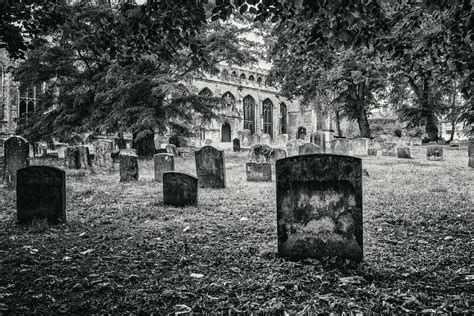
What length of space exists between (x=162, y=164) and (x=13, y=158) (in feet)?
13.1

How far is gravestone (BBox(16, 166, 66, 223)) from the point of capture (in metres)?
5.21

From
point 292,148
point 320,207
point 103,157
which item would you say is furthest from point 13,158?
point 292,148

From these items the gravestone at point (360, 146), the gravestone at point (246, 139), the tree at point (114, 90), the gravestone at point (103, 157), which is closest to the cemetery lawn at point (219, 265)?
the gravestone at point (103, 157)

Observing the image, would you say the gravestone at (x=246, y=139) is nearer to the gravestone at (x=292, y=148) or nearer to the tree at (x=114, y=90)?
the tree at (x=114, y=90)

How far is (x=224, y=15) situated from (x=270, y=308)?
10.3ft

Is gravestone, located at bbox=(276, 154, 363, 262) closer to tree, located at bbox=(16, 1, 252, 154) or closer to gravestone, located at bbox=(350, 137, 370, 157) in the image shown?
tree, located at bbox=(16, 1, 252, 154)

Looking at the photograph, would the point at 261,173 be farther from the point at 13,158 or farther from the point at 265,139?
the point at 265,139

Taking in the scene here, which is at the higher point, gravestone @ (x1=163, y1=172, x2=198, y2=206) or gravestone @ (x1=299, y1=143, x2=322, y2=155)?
gravestone @ (x1=299, y1=143, x2=322, y2=155)

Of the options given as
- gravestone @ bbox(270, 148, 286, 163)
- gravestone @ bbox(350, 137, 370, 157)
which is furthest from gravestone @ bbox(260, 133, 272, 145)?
gravestone @ bbox(270, 148, 286, 163)

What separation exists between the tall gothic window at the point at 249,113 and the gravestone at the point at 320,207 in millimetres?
41544

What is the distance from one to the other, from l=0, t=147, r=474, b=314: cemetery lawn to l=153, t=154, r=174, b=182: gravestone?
3870 mm

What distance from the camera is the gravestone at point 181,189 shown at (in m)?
6.64

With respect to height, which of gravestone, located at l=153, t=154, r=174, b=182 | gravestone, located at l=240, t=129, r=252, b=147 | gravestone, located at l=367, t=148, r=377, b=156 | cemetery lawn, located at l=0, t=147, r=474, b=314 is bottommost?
cemetery lawn, located at l=0, t=147, r=474, b=314

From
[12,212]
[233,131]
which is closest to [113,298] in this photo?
[12,212]
